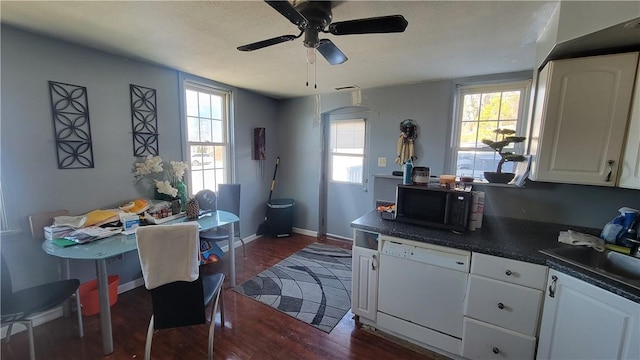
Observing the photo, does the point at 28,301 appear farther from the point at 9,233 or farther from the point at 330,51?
the point at 330,51

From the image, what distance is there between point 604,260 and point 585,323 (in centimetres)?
50

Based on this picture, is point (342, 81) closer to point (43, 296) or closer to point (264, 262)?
point (264, 262)

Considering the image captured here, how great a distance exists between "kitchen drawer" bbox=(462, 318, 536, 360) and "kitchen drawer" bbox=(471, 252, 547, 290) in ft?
1.10

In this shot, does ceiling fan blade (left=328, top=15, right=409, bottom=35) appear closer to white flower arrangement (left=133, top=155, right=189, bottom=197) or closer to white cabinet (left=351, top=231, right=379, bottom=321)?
white cabinet (left=351, top=231, right=379, bottom=321)

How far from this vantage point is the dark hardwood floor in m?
1.79

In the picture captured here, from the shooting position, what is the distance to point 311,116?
4156 mm

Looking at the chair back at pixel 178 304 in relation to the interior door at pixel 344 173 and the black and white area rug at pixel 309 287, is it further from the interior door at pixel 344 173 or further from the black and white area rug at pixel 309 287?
the interior door at pixel 344 173

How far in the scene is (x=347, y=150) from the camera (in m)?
4.04

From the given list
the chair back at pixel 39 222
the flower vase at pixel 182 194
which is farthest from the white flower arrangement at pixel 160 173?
the chair back at pixel 39 222

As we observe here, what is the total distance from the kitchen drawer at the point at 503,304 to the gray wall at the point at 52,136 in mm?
3140

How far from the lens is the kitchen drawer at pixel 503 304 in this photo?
4.79ft

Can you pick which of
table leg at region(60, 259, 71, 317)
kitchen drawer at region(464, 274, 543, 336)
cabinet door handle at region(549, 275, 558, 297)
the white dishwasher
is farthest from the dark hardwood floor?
cabinet door handle at region(549, 275, 558, 297)

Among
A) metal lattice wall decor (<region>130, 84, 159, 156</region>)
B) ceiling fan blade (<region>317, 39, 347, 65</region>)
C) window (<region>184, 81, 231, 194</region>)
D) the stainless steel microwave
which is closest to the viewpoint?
ceiling fan blade (<region>317, 39, 347, 65</region>)

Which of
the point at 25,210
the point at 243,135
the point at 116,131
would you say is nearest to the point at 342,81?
the point at 243,135
